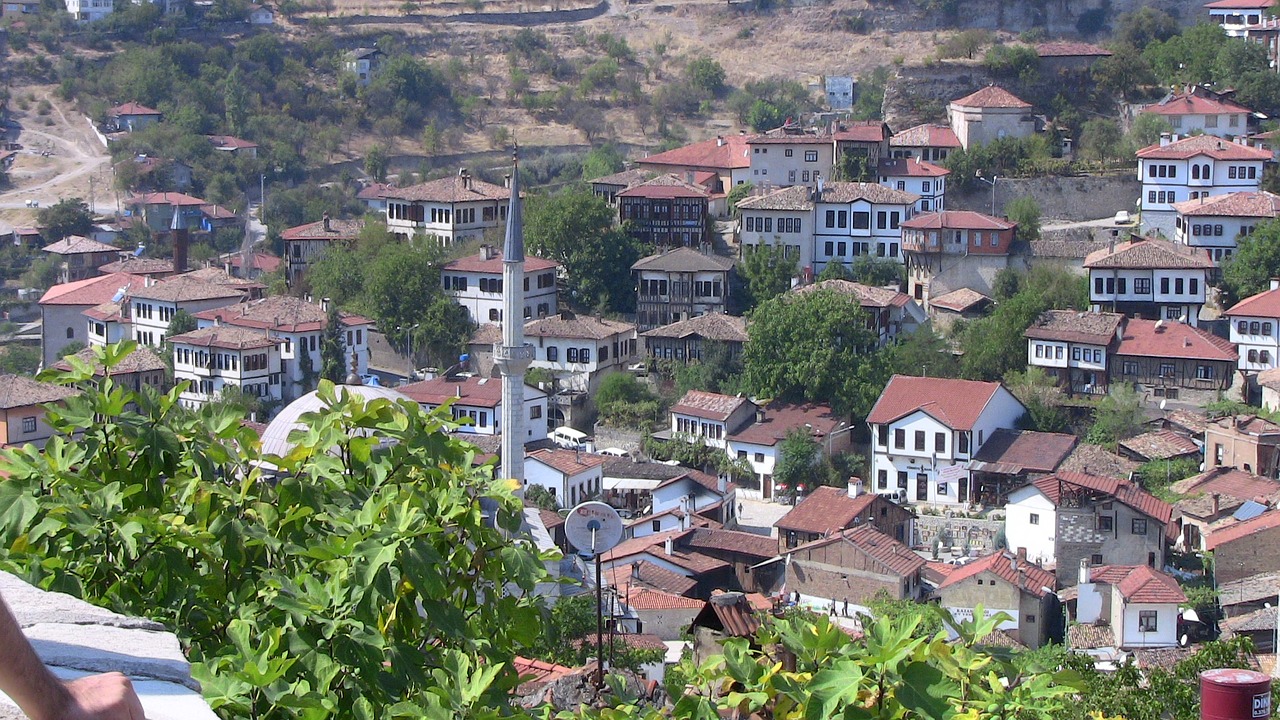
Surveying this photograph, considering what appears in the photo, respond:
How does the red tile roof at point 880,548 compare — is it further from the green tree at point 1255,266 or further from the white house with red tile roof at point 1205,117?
the white house with red tile roof at point 1205,117

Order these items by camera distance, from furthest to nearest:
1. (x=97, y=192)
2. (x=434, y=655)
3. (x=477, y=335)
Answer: (x=97, y=192) → (x=477, y=335) → (x=434, y=655)

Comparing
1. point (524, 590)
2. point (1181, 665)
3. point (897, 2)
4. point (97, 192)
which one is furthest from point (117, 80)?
point (524, 590)

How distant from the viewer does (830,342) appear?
2872cm

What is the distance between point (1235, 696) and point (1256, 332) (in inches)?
988

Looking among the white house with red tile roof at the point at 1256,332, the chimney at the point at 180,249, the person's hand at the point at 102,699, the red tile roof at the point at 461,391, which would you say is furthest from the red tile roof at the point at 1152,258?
the person's hand at the point at 102,699

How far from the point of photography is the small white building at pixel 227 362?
102 feet

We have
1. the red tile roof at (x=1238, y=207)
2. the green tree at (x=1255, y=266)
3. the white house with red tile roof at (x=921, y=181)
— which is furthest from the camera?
the white house with red tile roof at (x=921, y=181)

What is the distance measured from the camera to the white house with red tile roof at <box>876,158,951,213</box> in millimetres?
34156

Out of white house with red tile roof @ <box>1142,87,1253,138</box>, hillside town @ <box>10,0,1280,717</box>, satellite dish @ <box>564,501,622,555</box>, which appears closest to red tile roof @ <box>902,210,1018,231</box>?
hillside town @ <box>10,0,1280,717</box>

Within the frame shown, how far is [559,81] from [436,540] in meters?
52.2

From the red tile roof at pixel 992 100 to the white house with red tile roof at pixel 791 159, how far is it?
10.5 ft

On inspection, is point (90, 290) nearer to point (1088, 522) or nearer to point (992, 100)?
point (992, 100)

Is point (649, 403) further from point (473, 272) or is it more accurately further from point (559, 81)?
point (559, 81)

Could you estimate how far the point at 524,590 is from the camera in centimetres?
501
